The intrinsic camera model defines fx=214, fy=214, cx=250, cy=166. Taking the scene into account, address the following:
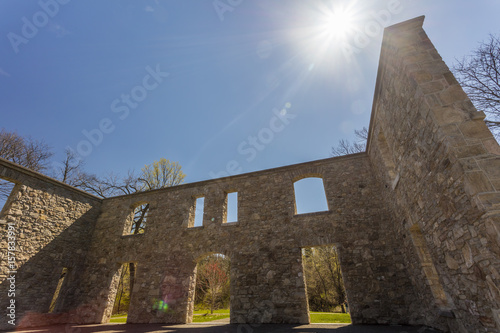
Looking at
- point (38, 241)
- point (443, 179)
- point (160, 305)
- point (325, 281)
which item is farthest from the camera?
point (325, 281)

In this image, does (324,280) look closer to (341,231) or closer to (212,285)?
(212,285)

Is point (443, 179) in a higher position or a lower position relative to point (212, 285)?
higher

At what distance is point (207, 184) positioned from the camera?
9.59 meters

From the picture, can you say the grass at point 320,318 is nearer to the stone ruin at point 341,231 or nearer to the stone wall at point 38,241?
the stone ruin at point 341,231

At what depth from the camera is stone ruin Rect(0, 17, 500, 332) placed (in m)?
3.04

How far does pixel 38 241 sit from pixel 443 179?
41.6ft

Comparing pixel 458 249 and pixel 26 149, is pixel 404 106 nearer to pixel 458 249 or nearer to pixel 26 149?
pixel 458 249

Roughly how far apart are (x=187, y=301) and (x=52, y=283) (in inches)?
226

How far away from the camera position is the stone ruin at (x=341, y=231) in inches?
120

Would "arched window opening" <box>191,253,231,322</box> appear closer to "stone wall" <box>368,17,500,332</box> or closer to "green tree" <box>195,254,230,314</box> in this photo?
"green tree" <box>195,254,230,314</box>

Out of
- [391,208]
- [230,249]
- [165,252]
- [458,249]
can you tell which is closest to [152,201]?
[165,252]

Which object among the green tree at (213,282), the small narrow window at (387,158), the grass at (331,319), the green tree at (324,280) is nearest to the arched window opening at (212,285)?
the green tree at (213,282)

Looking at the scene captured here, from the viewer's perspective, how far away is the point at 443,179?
326 centimetres

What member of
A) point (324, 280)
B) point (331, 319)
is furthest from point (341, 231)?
point (324, 280)
